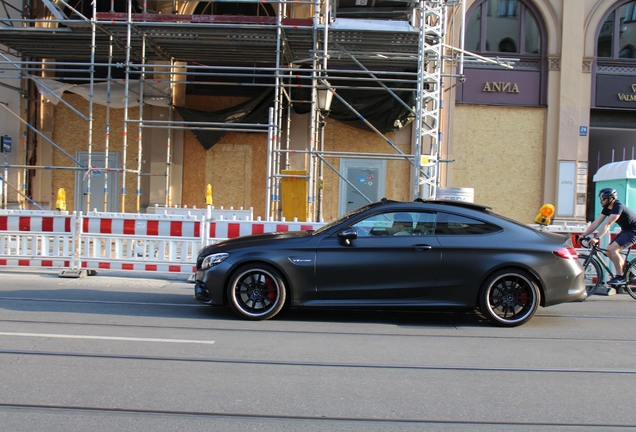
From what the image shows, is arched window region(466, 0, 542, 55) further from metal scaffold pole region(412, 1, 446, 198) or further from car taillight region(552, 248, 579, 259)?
car taillight region(552, 248, 579, 259)

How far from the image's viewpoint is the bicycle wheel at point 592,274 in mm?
9430

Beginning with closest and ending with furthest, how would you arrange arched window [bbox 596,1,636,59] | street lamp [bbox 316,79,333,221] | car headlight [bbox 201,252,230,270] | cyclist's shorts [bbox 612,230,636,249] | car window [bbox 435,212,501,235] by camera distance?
car headlight [bbox 201,252,230,270], car window [bbox 435,212,501,235], cyclist's shorts [bbox 612,230,636,249], street lamp [bbox 316,79,333,221], arched window [bbox 596,1,636,59]

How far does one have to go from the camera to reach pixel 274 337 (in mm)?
6461

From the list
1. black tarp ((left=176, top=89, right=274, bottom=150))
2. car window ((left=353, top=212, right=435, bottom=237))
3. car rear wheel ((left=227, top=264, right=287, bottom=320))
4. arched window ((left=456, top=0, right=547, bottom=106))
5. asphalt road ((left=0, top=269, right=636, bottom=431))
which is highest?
arched window ((left=456, top=0, right=547, bottom=106))

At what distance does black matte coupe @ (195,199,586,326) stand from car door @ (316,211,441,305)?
0.04 feet

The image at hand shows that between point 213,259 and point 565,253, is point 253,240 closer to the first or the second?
point 213,259

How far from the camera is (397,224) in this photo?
7.39m

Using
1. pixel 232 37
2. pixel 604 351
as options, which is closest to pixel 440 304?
pixel 604 351

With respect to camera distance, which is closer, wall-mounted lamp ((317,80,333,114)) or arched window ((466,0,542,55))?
wall-mounted lamp ((317,80,333,114))

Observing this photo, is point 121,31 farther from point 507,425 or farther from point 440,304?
point 507,425

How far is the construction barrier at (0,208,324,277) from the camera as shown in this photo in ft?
34.7

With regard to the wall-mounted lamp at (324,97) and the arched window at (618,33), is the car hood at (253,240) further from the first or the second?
the arched window at (618,33)

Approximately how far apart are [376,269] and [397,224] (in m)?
0.64

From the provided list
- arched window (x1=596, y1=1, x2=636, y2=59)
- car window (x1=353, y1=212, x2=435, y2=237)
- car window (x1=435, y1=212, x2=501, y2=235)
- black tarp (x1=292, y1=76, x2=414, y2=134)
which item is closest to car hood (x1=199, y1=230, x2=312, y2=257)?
car window (x1=353, y1=212, x2=435, y2=237)
